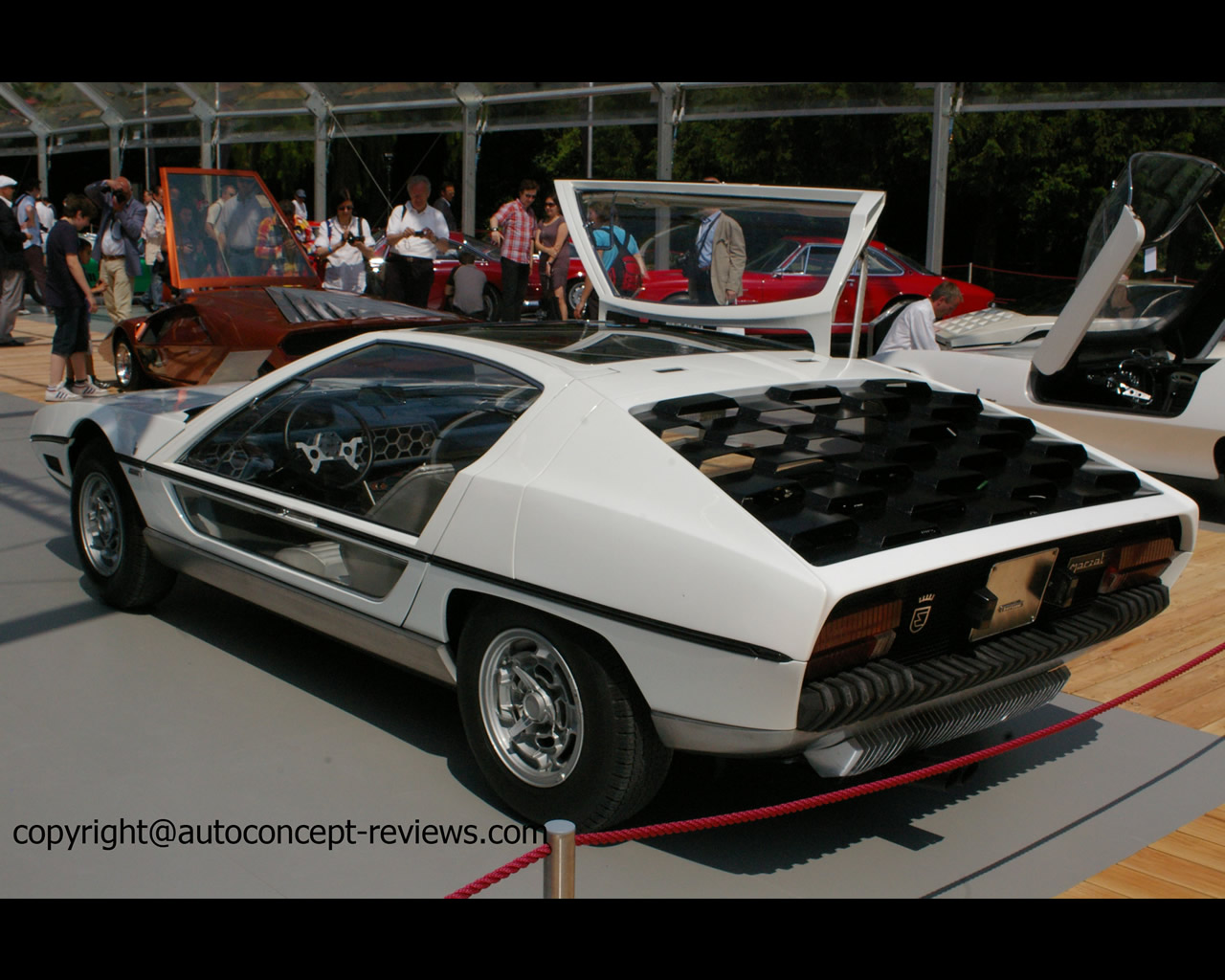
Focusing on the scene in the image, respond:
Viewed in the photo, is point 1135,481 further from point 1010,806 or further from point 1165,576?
point 1010,806

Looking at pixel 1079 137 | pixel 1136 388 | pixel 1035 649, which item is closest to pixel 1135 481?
pixel 1035 649

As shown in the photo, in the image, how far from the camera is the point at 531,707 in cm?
330

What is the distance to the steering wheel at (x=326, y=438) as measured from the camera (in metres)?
4.15

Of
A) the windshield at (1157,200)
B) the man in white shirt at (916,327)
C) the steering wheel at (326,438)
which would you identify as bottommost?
the steering wheel at (326,438)

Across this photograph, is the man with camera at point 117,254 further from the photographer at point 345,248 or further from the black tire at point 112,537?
the black tire at point 112,537

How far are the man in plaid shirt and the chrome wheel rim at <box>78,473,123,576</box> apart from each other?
861 centimetres

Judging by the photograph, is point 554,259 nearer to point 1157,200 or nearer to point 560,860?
point 1157,200

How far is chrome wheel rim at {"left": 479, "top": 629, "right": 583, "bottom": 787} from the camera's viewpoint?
323 centimetres

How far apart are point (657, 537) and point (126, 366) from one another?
25.1 feet

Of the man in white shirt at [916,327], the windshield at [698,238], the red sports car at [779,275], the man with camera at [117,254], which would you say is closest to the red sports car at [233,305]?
the windshield at [698,238]

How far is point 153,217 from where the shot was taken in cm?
1534
